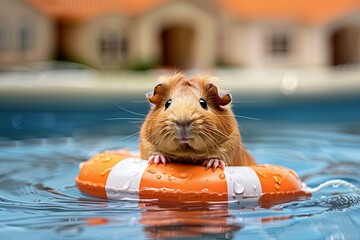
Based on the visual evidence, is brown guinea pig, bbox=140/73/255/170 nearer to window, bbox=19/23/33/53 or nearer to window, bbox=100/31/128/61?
window, bbox=19/23/33/53

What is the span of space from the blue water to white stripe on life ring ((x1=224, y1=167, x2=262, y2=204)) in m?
0.09

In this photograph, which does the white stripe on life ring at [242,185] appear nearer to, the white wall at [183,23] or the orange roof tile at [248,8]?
the white wall at [183,23]

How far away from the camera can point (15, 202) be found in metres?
3.85

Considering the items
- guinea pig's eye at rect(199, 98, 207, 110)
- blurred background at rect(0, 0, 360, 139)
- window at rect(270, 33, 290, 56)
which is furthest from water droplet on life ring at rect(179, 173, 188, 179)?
window at rect(270, 33, 290, 56)

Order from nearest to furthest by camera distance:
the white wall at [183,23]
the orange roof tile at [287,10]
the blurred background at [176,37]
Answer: the blurred background at [176,37], the white wall at [183,23], the orange roof tile at [287,10]

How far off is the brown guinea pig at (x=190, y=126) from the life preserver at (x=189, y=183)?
0.19 feet

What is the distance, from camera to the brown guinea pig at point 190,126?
10.8 feet

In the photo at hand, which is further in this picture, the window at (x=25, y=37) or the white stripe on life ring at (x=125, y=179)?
the window at (x=25, y=37)

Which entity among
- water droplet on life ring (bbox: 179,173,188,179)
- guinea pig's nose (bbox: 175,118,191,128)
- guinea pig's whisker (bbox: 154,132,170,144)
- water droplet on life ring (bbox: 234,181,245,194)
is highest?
guinea pig's nose (bbox: 175,118,191,128)

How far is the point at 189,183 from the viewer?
3.53m

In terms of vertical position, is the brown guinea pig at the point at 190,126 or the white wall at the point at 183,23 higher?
the white wall at the point at 183,23

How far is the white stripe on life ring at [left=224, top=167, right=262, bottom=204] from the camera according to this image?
3.56 m

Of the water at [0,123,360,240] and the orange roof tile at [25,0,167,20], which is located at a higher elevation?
the orange roof tile at [25,0,167,20]

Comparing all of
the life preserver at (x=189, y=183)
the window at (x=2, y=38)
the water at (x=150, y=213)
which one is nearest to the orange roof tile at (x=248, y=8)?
the window at (x=2, y=38)
